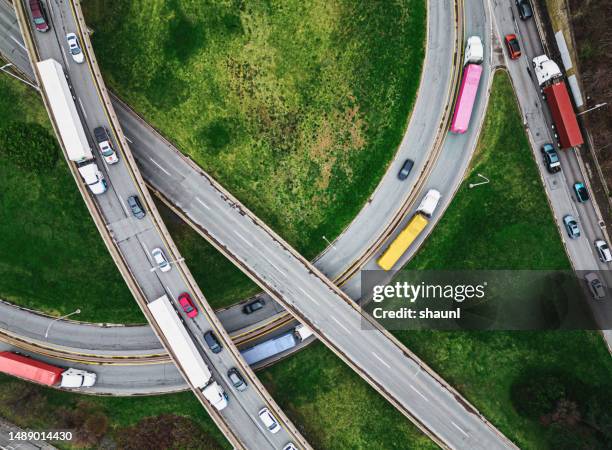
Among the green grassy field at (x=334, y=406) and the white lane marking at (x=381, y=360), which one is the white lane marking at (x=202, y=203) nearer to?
the green grassy field at (x=334, y=406)

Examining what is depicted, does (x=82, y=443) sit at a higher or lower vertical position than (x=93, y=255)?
lower

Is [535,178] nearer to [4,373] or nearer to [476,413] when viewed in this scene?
[476,413]

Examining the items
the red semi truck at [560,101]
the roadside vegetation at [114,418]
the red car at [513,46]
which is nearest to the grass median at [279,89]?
the red car at [513,46]

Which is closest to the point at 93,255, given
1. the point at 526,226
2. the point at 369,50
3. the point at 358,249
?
the point at 358,249

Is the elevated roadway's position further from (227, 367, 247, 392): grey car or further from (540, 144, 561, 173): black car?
(540, 144, 561, 173): black car

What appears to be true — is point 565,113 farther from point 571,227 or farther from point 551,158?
point 571,227

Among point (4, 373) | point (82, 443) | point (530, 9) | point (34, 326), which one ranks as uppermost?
point (530, 9)
